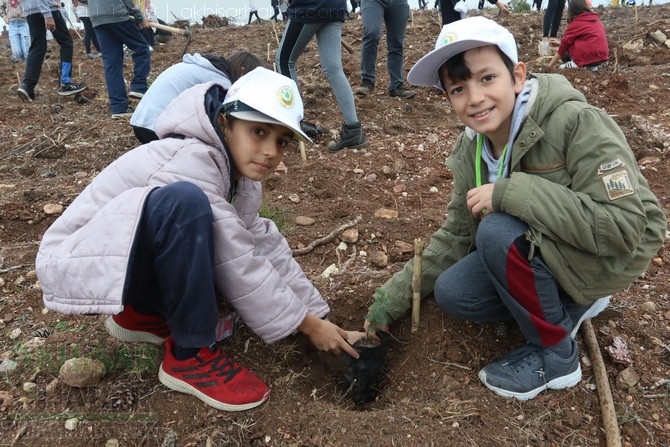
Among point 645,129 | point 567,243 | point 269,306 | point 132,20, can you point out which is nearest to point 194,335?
point 269,306

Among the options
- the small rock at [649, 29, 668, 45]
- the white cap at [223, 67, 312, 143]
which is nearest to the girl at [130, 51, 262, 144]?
the white cap at [223, 67, 312, 143]

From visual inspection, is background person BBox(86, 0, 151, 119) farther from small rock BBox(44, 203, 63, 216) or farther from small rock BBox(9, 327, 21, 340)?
small rock BBox(9, 327, 21, 340)

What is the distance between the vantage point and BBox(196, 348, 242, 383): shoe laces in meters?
1.88

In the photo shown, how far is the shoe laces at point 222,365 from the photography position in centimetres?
188

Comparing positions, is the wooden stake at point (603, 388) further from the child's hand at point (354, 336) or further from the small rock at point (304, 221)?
the small rock at point (304, 221)

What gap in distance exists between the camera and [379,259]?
2764 millimetres

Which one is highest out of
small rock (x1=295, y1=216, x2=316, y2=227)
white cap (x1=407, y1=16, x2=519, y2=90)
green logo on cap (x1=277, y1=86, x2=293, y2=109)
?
white cap (x1=407, y1=16, x2=519, y2=90)

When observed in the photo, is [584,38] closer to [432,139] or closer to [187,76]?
[432,139]

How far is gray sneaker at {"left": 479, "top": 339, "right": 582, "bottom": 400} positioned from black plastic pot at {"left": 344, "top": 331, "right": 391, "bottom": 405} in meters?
0.47

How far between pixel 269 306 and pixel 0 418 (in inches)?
41.1

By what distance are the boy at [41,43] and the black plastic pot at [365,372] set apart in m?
6.25

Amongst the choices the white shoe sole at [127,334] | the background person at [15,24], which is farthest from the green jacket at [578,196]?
the background person at [15,24]

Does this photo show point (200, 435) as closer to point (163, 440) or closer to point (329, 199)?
point (163, 440)

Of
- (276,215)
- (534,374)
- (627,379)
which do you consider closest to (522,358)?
(534,374)
